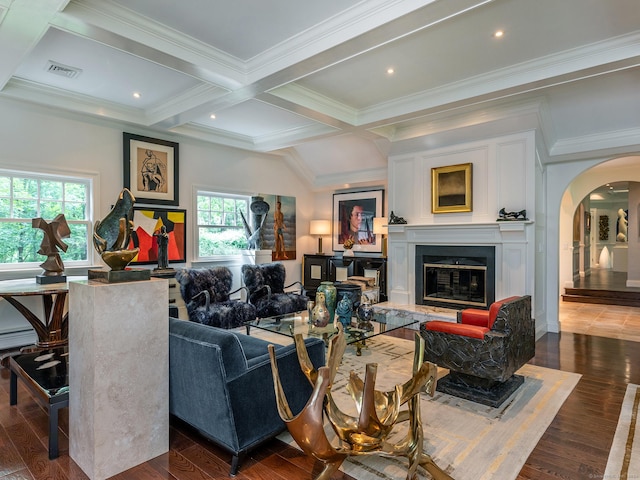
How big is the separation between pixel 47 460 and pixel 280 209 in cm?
565

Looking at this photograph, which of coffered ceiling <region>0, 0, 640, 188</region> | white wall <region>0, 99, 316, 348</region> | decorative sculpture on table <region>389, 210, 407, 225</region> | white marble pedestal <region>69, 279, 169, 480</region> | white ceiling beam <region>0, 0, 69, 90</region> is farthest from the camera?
decorative sculpture on table <region>389, 210, 407, 225</region>

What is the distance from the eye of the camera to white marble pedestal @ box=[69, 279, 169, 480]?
2080mm

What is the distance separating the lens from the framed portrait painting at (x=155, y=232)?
18.0 feet

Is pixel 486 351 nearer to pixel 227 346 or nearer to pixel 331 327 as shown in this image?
pixel 331 327

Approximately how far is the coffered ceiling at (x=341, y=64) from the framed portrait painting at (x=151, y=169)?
0.32 meters

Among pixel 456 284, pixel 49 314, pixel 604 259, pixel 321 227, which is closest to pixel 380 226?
pixel 321 227

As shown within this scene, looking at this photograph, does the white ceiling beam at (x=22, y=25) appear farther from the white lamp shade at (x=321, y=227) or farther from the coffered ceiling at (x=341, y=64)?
the white lamp shade at (x=321, y=227)

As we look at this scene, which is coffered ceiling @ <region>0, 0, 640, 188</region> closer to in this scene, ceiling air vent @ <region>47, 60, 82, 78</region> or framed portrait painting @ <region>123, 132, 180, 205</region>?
ceiling air vent @ <region>47, 60, 82, 78</region>

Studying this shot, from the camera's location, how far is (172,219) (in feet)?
19.2

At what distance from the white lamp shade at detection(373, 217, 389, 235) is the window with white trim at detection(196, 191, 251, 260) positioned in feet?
7.80

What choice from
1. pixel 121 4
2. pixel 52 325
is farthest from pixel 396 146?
pixel 52 325

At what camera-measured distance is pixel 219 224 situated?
6668 mm

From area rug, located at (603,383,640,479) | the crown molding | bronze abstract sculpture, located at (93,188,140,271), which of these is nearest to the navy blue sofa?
bronze abstract sculpture, located at (93,188,140,271)

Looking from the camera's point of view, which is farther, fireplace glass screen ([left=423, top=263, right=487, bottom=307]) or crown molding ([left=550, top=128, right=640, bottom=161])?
fireplace glass screen ([left=423, top=263, right=487, bottom=307])
